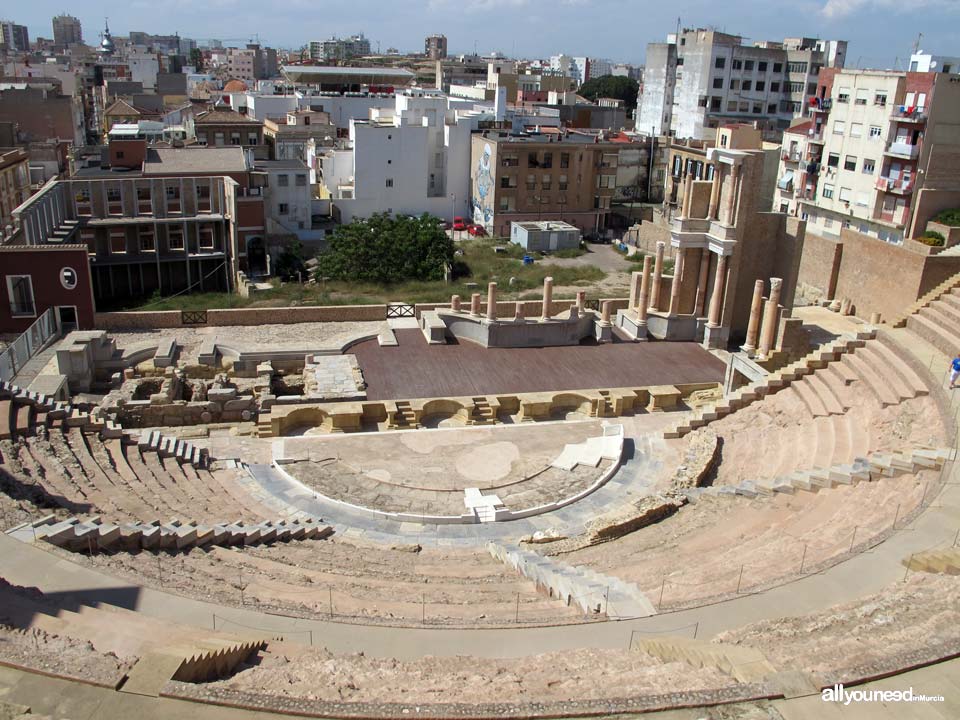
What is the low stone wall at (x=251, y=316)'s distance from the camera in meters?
33.5

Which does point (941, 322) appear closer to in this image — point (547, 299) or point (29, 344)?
point (547, 299)

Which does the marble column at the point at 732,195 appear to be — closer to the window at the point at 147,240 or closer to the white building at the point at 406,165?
the window at the point at 147,240

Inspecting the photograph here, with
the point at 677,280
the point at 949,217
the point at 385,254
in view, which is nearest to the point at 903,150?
the point at 949,217

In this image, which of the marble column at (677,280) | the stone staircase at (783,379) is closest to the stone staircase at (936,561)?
the stone staircase at (783,379)

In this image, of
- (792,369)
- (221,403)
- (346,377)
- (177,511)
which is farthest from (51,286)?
(792,369)

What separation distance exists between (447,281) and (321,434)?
20.5m

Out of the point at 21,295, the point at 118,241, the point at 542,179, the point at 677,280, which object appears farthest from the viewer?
the point at 542,179

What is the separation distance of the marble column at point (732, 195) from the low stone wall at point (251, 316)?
15213mm

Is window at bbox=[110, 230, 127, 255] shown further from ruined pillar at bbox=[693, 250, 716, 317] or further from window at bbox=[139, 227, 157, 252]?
ruined pillar at bbox=[693, 250, 716, 317]

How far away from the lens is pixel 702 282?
34562mm

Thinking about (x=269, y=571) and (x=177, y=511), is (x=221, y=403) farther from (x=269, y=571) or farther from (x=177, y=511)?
(x=269, y=571)

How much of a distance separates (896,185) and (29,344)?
50285 millimetres

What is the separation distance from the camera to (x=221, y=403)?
27500mm

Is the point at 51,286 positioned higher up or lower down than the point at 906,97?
lower down
